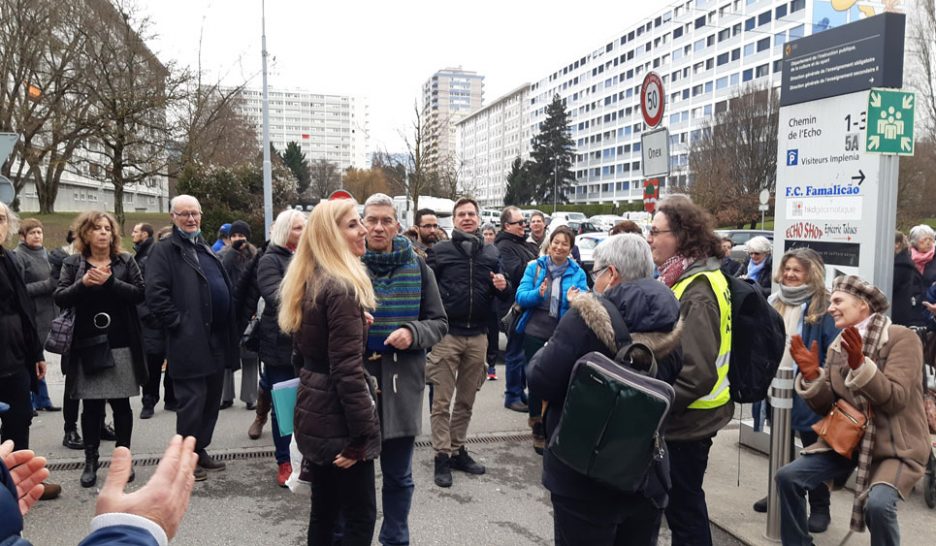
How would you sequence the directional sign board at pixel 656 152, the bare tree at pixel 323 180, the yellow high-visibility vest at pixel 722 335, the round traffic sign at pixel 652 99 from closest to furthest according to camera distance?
the yellow high-visibility vest at pixel 722 335, the directional sign board at pixel 656 152, the round traffic sign at pixel 652 99, the bare tree at pixel 323 180

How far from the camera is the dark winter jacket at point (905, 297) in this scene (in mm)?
7125

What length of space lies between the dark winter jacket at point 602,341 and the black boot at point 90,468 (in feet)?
12.4

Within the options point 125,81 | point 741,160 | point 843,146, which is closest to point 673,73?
point 741,160

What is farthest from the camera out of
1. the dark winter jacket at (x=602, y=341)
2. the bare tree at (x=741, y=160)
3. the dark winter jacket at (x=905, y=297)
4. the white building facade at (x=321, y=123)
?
the white building facade at (x=321, y=123)

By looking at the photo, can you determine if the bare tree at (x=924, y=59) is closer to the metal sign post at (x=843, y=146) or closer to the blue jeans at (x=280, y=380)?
the metal sign post at (x=843, y=146)

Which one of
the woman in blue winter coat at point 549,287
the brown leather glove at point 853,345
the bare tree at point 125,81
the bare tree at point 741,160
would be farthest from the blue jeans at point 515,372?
the bare tree at point 741,160

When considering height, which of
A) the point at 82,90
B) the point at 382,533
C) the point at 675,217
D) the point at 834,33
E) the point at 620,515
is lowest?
the point at 382,533

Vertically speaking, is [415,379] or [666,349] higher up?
[666,349]

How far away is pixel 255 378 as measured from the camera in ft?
22.7

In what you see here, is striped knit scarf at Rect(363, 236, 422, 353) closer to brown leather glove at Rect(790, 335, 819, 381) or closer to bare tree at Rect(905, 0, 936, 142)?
brown leather glove at Rect(790, 335, 819, 381)

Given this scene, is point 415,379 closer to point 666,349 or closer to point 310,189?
point 666,349

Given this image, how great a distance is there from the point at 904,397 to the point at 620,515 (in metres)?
1.75

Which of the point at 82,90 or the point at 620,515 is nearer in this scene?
the point at 620,515

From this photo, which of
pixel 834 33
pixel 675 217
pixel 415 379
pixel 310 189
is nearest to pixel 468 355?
pixel 415 379
